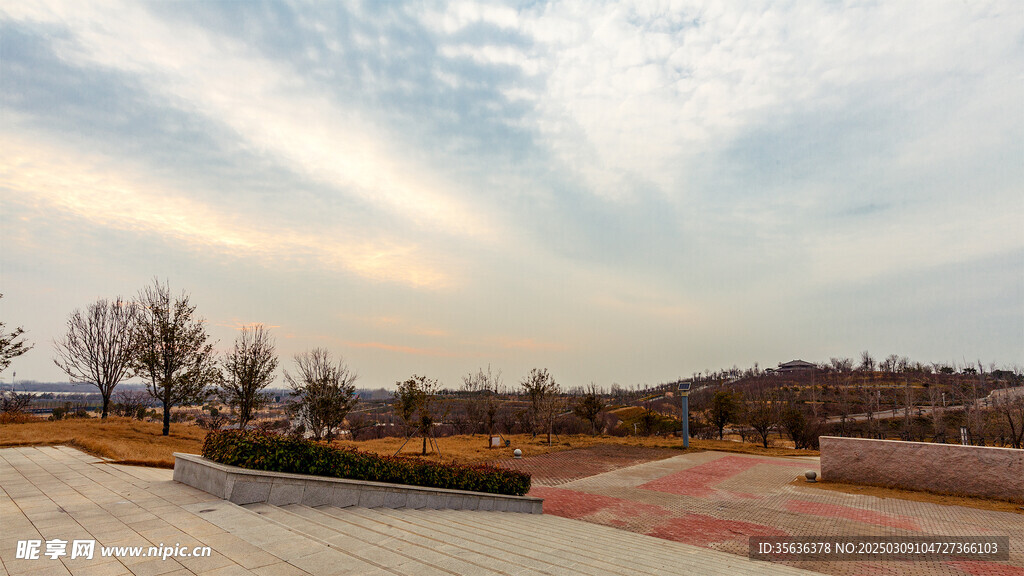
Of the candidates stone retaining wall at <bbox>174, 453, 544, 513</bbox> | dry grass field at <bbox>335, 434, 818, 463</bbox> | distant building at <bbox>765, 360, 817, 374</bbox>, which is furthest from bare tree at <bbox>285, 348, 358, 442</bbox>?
distant building at <bbox>765, 360, 817, 374</bbox>

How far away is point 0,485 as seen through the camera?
712 centimetres

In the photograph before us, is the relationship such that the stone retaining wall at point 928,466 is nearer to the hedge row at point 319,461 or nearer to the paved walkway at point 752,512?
the paved walkway at point 752,512

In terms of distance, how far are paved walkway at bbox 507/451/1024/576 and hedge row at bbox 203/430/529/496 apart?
346 cm

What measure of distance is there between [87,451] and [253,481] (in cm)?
829

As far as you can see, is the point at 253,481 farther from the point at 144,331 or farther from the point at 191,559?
the point at 144,331

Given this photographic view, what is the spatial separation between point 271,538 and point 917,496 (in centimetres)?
1660

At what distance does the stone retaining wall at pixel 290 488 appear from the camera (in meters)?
6.41

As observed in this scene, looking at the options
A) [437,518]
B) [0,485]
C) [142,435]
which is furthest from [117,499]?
[142,435]

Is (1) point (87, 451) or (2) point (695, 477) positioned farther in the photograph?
(2) point (695, 477)

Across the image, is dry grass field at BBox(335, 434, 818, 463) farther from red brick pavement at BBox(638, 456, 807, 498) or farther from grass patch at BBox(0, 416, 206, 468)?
grass patch at BBox(0, 416, 206, 468)

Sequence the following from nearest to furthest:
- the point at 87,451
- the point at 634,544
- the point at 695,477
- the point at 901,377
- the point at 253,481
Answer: the point at 253,481, the point at 634,544, the point at 87,451, the point at 695,477, the point at 901,377

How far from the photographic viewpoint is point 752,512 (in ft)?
37.8

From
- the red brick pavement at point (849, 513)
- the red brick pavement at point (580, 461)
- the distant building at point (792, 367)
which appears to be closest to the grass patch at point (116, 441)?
the red brick pavement at point (580, 461)

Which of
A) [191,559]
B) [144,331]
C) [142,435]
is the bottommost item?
[142,435]
